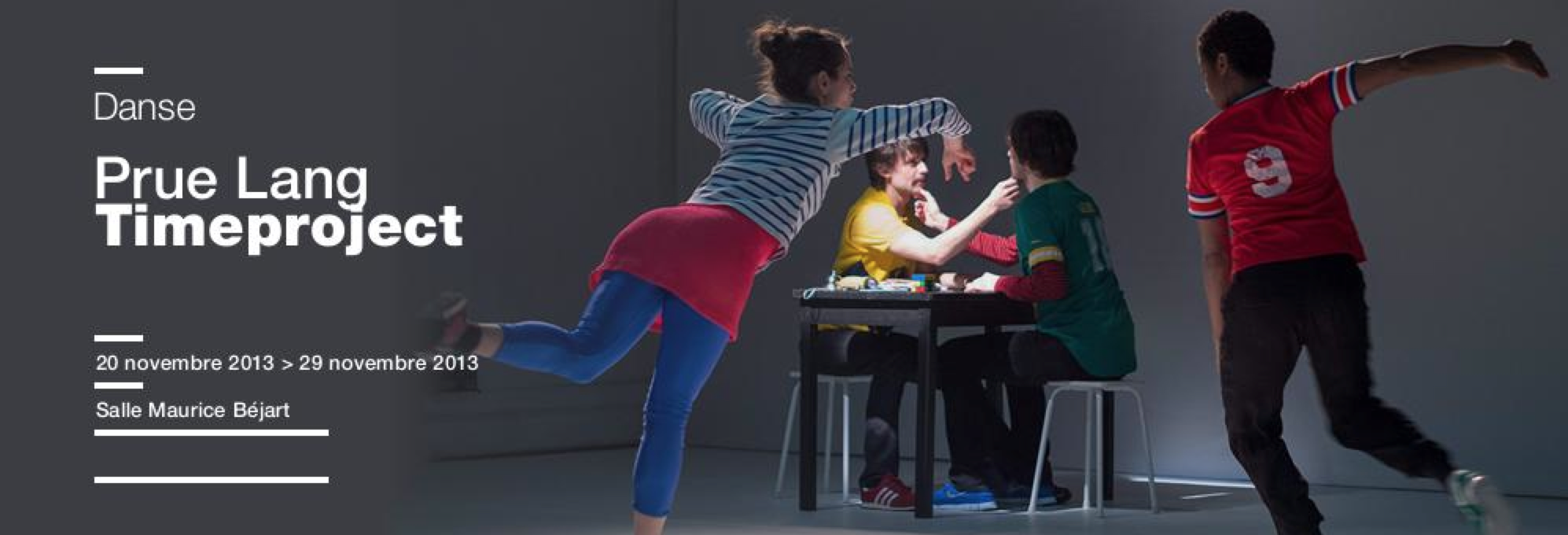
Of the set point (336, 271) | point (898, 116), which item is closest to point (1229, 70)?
point (898, 116)

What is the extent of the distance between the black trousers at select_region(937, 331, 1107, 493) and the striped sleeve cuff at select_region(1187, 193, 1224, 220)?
1.49 metres

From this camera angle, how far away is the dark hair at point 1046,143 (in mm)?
5582

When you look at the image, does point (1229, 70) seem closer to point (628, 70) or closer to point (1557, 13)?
point (1557, 13)

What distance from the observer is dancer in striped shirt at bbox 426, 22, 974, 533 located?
140 inches

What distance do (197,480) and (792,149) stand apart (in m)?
3.01

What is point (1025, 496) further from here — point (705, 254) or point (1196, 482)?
point (705, 254)

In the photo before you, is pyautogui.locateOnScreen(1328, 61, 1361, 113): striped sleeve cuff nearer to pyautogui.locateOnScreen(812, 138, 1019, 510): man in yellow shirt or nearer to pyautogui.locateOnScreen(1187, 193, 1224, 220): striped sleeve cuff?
pyautogui.locateOnScreen(1187, 193, 1224, 220): striped sleeve cuff

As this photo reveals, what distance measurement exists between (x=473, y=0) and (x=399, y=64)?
439 mm

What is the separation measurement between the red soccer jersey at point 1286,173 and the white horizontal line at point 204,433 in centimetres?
361

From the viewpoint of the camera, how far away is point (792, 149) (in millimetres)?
3889

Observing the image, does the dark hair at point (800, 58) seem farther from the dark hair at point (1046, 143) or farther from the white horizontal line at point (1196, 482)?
the white horizontal line at point (1196, 482)

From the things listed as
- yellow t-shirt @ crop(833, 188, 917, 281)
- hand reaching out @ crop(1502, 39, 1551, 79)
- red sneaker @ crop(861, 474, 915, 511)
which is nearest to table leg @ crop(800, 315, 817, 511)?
red sneaker @ crop(861, 474, 915, 511)

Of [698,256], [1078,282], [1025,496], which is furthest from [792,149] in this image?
[1025,496]

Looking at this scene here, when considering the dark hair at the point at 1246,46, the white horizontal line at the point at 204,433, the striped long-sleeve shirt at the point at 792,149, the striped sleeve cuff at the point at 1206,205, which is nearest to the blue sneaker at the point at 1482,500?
the striped sleeve cuff at the point at 1206,205
